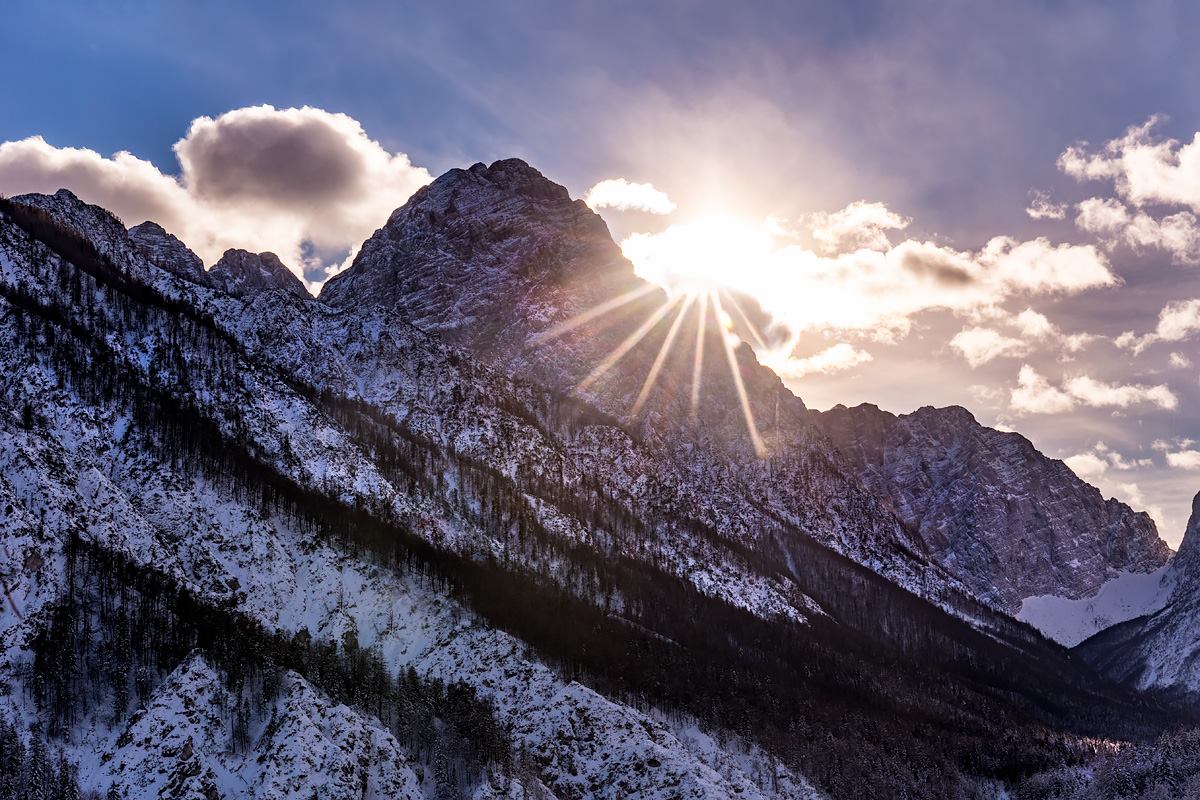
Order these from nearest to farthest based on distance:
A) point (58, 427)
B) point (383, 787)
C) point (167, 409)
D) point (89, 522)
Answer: point (383, 787), point (89, 522), point (58, 427), point (167, 409)

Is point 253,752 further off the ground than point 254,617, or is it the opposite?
point 254,617

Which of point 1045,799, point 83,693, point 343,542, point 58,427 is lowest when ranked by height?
point 1045,799

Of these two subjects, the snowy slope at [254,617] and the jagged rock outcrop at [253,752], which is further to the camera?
the snowy slope at [254,617]

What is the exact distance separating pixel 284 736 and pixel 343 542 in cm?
7517

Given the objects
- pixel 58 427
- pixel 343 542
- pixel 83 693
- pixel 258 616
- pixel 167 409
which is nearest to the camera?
pixel 83 693

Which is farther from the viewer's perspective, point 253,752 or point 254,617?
point 254,617

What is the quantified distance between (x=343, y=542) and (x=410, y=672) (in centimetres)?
3741

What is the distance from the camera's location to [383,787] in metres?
111

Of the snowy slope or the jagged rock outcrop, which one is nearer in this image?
the jagged rock outcrop

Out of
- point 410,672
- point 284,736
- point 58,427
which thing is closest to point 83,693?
point 284,736

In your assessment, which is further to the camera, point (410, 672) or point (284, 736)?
point (410, 672)

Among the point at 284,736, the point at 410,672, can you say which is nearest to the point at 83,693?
the point at 284,736

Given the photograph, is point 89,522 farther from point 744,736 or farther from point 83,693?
point 744,736

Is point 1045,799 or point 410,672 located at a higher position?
point 410,672
